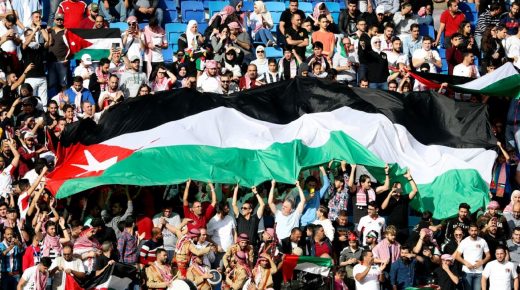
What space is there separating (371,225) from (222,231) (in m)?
2.36

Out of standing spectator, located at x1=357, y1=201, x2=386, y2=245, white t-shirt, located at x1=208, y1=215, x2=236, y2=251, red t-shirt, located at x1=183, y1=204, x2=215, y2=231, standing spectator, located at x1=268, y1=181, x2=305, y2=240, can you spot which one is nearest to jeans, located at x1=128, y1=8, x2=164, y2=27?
red t-shirt, located at x1=183, y1=204, x2=215, y2=231

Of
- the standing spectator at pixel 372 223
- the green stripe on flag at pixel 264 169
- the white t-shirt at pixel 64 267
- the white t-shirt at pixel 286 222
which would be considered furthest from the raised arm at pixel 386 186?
the white t-shirt at pixel 64 267

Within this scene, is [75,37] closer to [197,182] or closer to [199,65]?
[199,65]

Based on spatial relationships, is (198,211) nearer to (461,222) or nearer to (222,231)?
(222,231)

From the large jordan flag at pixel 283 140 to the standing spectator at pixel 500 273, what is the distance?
183cm

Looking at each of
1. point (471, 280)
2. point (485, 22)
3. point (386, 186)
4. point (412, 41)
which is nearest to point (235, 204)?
point (386, 186)

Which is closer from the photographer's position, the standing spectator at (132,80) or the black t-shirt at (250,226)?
the black t-shirt at (250,226)

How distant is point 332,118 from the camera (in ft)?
101

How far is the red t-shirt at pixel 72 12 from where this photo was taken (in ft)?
110

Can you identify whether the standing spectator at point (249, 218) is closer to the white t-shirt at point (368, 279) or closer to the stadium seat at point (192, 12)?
the white t-shirt at point (368, 279)

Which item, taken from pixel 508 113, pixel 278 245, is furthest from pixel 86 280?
pixel 508 113

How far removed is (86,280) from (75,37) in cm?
768

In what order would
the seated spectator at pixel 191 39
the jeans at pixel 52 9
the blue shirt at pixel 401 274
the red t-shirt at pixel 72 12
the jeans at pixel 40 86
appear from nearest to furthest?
the blue shirt at pixel 401 274 < the jeans at pixel 40 86 < the seated spectator at pixel 191 39 < the red t-shirt at pixel 72 12 < the jeans at pixel 52 9

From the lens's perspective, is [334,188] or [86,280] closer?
[86,280]
